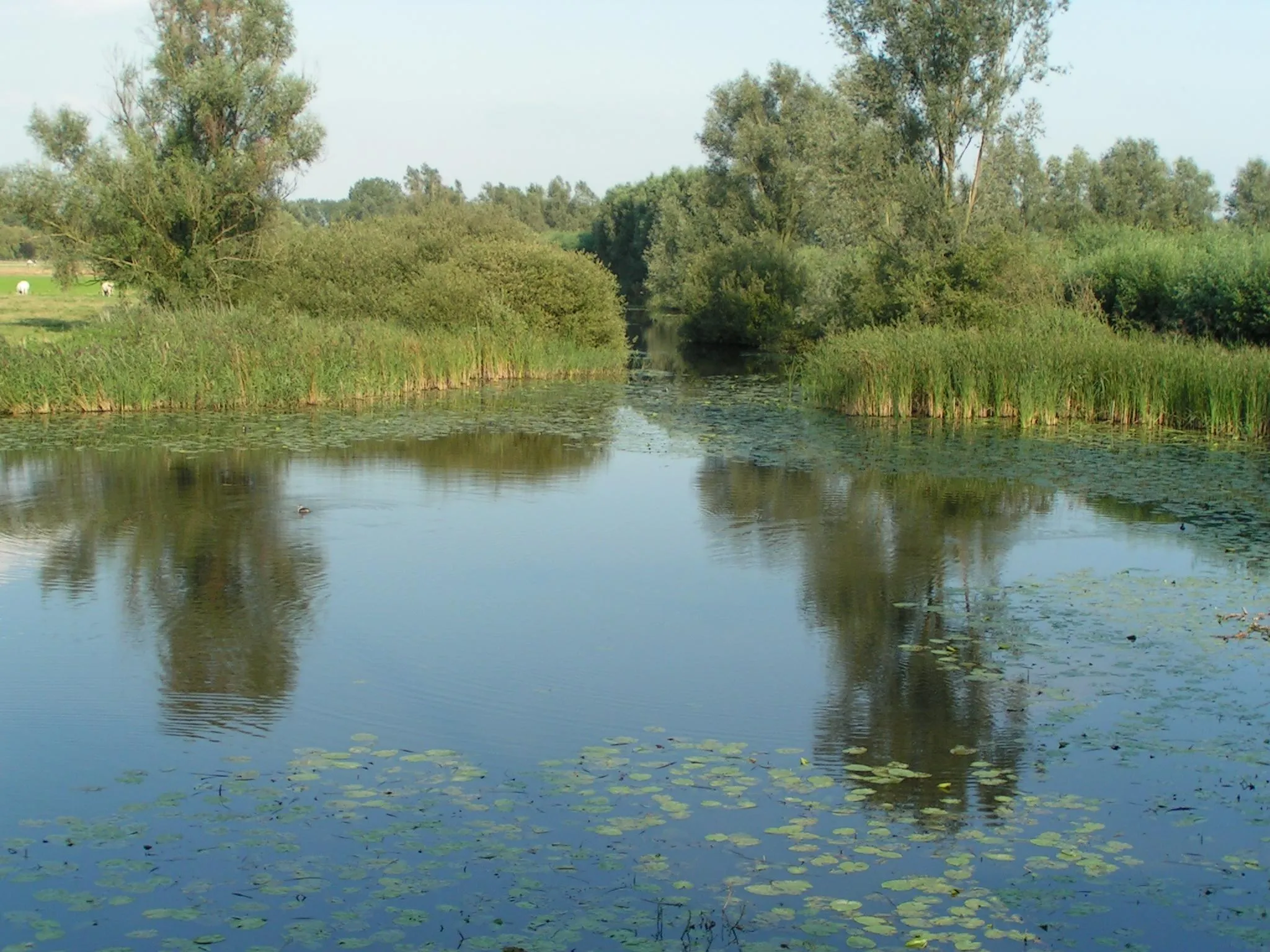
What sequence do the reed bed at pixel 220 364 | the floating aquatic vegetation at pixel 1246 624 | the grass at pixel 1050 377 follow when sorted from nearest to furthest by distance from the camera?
1. the floating aquatic vegetation at pixel 1246 624
2. the grass at pixel 1050 377
3. the reed bed at pixel 220 364

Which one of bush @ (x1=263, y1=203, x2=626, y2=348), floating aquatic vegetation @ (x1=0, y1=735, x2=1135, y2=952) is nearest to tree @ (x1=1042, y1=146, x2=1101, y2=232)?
bush @ (x1=263, y1=203, x2=626, y2=348)

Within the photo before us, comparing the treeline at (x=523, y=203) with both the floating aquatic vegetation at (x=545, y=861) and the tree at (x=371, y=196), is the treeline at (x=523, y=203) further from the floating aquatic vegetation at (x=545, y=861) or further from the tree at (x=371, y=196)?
the floating aquatic vegetation at (x=545, y=861)

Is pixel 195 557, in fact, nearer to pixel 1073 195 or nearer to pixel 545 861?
pixel 545 861

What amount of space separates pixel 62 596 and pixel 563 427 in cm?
1106

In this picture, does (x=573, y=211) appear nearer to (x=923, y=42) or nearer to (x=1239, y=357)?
(x=923, y=42)

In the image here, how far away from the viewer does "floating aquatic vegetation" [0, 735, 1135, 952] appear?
4.50 m

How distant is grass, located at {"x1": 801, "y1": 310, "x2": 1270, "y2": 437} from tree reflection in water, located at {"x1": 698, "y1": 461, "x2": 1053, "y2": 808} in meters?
5.40

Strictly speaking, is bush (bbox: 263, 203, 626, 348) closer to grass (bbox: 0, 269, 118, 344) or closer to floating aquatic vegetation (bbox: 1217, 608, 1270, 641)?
grass (bbox: 0, 269, 118, 344)

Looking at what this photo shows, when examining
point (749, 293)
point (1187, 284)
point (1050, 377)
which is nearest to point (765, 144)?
point (749, 293)

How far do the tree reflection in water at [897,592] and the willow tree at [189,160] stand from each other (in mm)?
19517

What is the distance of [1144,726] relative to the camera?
6.65 m

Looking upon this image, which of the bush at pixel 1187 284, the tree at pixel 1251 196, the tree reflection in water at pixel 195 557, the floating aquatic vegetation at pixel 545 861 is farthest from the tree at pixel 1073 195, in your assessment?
the floating aquatic vegetation at pixel 545 861

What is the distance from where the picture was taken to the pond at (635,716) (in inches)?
185

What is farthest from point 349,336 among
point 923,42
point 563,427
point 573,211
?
point 573,211
